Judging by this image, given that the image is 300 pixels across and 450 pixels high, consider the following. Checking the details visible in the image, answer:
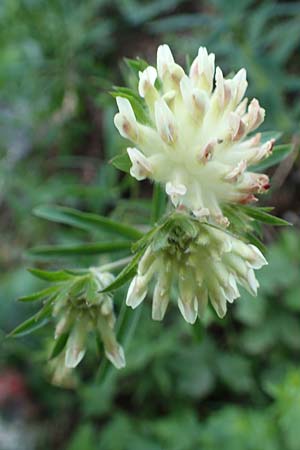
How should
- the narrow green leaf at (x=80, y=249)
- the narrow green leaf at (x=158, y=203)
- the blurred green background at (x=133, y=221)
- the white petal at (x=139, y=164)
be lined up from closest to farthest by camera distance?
the white petal at (x=139, y=164) → the narrow green leaf at (x=158, y=203) → the narrow green leaf at (x=80, y=249) → the blurred green background at (x=133, y=221)

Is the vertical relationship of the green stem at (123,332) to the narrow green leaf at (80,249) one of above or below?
below

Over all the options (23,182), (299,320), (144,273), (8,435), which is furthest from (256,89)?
(8,435)

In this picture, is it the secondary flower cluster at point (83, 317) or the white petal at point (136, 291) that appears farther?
the secondary flower cluster at point (83, 317)

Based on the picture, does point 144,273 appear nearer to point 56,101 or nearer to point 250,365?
point 250,365

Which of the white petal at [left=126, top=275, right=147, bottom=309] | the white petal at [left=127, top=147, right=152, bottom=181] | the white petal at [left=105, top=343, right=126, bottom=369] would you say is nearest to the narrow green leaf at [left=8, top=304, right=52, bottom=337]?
the white petal at [left=105, top=343, right=126, bottom=369]

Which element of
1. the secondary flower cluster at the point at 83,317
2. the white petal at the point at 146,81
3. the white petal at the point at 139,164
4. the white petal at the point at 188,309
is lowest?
the secondary flower cluster at the point at 83,317

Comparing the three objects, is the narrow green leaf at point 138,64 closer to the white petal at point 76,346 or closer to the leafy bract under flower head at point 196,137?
the leafy bract under flower head at point 196,137

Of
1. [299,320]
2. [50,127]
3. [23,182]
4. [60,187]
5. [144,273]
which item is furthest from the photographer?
[50,127]

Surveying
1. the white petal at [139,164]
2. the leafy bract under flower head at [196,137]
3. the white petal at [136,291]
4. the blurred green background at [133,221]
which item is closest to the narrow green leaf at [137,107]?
the leafy bract under flower head at [196,137]

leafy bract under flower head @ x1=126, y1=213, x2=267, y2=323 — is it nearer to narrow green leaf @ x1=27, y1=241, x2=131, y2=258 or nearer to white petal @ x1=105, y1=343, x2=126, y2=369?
white petal @ x1=105, y1=343, x2=126, y2=369
